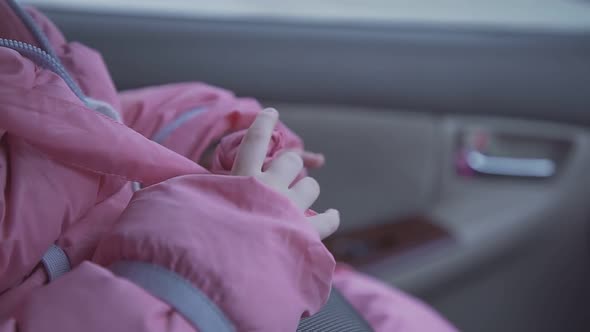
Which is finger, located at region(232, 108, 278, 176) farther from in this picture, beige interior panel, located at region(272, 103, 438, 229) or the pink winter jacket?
beige interior panel, located at region(272, 103, 438, 229)

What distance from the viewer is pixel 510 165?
117 centimetres

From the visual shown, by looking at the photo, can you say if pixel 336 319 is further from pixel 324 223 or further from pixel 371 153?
pixel 371 153

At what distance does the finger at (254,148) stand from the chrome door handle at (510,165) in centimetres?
69

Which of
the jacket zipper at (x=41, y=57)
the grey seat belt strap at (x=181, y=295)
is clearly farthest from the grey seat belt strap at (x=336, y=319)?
the jacket zipper at (x=41, y=57)

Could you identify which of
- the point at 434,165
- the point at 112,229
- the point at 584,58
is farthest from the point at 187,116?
the point at 584,58

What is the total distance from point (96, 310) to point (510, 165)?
89 centimetres

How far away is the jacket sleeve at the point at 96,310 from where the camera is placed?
0.44m

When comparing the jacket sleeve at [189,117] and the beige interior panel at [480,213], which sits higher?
the jacket sleeve at [189,117]

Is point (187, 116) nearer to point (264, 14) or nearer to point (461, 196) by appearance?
point (264, 14)

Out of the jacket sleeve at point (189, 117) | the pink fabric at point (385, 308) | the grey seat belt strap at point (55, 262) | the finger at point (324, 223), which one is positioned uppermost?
the jacket sleeve at point (189, 117)

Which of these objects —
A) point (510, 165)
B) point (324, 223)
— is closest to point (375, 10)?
point (510, 165)

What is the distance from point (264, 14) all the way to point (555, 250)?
0.65 m

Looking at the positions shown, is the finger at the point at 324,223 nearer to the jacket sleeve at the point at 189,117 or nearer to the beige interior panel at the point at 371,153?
the jacket sleeve at the point at 189,117

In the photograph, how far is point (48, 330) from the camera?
44 centimetres
